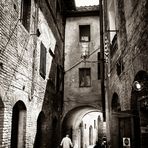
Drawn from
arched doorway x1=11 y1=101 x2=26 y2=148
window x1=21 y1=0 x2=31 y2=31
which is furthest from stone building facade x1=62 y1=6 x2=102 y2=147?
window x1=21 y1=0 x2=31 y2=31

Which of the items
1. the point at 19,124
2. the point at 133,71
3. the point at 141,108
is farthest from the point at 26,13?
the point at 141,108

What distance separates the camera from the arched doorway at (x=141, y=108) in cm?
582

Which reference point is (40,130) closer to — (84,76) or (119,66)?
(119,66)

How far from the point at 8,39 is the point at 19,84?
1499 mm

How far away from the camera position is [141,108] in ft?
20.4

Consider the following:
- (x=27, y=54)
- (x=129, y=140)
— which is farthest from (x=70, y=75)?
(x=129, y=140)

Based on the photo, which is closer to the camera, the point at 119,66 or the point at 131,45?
the point at 131,45

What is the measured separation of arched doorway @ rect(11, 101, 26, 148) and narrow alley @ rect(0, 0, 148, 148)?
0.03m

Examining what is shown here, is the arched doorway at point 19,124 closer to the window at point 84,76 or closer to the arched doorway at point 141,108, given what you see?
the arched doorway at point 141,108

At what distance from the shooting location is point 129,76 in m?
7.17

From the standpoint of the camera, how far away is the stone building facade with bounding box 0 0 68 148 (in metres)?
6.84

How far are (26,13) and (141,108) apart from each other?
17.9 ft

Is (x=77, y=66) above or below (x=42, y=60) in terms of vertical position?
above

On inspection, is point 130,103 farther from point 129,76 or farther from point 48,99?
point 48,99
